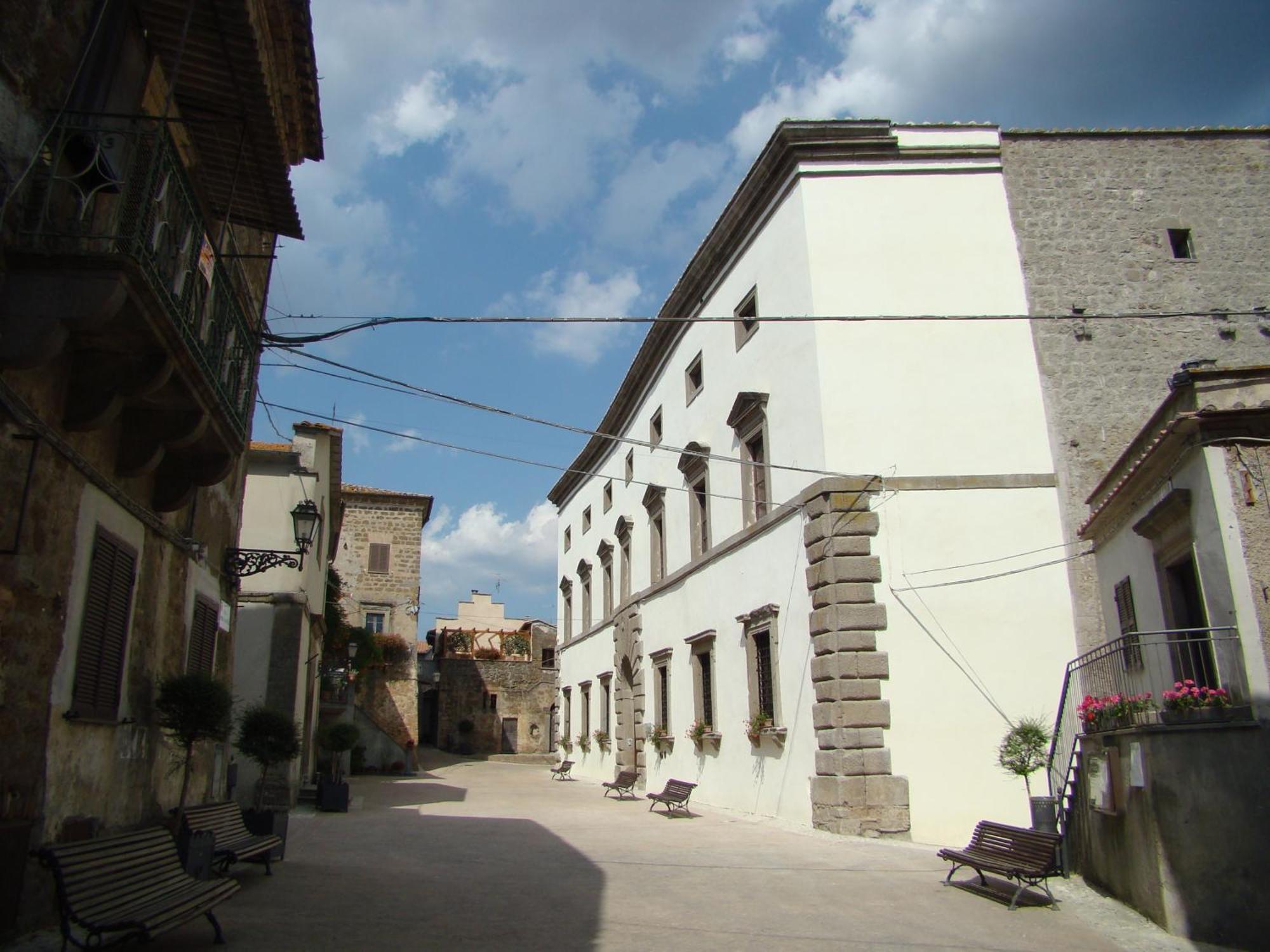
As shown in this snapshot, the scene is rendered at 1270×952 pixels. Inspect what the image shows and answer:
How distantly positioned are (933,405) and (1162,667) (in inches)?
238

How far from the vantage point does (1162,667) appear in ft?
30.6

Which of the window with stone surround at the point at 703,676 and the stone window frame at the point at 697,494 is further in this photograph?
the stone window frame at the point at 697,494

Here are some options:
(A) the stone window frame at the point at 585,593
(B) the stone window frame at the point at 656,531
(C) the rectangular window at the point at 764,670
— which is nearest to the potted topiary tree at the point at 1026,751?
(C) the rectangular window at the point at 764,670

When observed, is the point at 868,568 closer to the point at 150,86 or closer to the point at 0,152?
the point at 150,86

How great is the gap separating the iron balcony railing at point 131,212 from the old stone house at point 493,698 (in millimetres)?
33567

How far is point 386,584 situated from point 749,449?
2310cm

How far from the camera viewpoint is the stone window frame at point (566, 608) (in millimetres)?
32844

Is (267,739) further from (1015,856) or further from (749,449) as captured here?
(749,449)

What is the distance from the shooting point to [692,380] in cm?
2066

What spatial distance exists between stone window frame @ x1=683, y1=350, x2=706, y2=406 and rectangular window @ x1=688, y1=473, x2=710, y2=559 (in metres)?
1.92

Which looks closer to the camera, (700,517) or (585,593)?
(700,517)

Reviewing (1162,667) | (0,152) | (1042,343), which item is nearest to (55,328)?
(0,152)

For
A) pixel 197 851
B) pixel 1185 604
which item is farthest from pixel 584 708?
pixel 197 851

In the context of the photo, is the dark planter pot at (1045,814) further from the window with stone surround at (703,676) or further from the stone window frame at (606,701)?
the stone window frame at (606,701)
